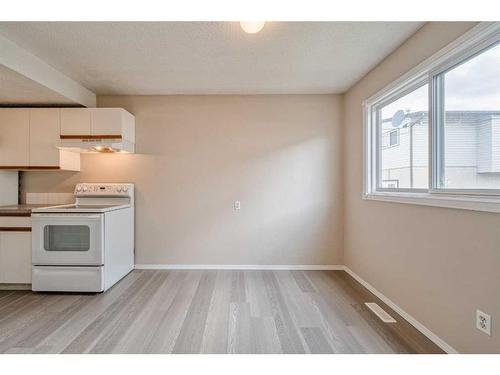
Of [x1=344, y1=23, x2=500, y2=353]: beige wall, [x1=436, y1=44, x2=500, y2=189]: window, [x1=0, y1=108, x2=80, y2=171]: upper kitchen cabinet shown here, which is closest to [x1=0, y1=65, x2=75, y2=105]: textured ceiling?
[x1=0, y1=108, x2=80, y2=171]: upper kitchen cabinet

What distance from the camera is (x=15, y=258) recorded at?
9.68 ft

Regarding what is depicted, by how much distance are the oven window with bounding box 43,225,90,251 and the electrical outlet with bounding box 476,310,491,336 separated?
3.26m

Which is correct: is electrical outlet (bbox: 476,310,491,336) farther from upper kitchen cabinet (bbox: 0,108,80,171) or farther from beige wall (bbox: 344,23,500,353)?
upper kitchen cabinet (bbox: 0,108,80,171)

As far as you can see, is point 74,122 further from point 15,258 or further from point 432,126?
point 432,126

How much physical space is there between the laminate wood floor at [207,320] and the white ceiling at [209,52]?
232 cm

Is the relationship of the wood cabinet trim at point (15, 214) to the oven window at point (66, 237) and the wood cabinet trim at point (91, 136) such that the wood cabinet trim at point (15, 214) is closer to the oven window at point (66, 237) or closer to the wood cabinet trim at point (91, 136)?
the oven window at point (66, 237)

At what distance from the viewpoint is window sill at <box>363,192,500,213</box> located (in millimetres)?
1504

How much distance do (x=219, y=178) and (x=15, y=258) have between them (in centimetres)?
239

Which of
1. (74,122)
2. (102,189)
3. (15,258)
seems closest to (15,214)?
(15,258)

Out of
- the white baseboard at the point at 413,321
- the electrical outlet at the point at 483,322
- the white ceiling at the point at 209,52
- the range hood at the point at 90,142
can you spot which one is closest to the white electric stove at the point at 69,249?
the range hood at the point at 90,142

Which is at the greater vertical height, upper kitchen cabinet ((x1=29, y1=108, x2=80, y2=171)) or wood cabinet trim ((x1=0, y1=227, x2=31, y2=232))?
upper kitchen cabinet ((x1=29, y1=108, x2=80, y2=171))

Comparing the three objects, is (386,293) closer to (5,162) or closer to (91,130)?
(91,130)
